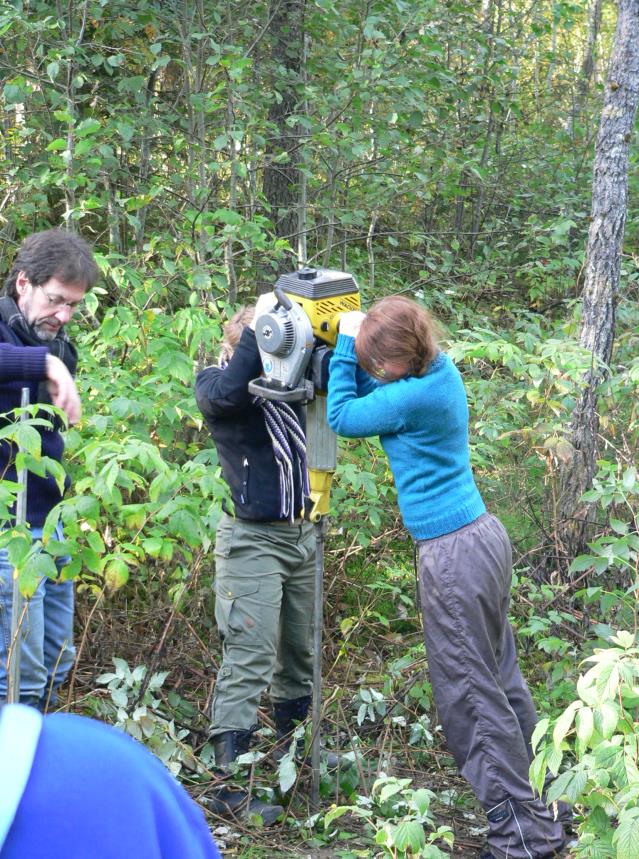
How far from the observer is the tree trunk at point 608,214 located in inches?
193

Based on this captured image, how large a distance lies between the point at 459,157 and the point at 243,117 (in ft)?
6.35

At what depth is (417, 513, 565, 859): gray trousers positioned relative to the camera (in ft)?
10.4

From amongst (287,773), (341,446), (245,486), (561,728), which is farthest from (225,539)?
(561,728)

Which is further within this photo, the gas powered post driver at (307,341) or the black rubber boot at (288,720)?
the black rubber boot at (288,720)

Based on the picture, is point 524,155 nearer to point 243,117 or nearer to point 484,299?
point 484,299

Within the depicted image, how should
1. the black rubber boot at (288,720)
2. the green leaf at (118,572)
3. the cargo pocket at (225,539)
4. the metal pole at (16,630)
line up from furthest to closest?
1. the black rubber boot at (288,720)
2. the cargo pocket at (225,539)
3. the green leaf at (118,572)
4. the metal pole at (16,630)

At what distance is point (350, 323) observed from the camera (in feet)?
10.3

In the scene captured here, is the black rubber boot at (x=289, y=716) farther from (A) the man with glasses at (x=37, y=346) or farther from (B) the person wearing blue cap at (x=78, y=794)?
(B) the person wearing blue cap at (x=78, y=794)

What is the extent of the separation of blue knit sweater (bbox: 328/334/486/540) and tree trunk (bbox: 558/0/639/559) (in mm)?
1824

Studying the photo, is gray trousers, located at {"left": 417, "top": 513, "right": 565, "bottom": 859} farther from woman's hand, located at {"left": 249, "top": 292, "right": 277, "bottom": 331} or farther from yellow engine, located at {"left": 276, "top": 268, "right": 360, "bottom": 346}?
woman's hand, located at {"left": 249, "top": 292, "right": 277, "bottom": 331}

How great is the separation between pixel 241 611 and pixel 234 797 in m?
0.66

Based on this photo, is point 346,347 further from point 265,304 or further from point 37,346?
point 37,346

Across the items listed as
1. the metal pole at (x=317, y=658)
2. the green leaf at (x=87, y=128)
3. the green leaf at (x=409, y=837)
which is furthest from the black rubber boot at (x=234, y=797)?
the green leaf at (x=87, y=128)

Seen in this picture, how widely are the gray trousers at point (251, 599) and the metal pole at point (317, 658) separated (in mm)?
210
